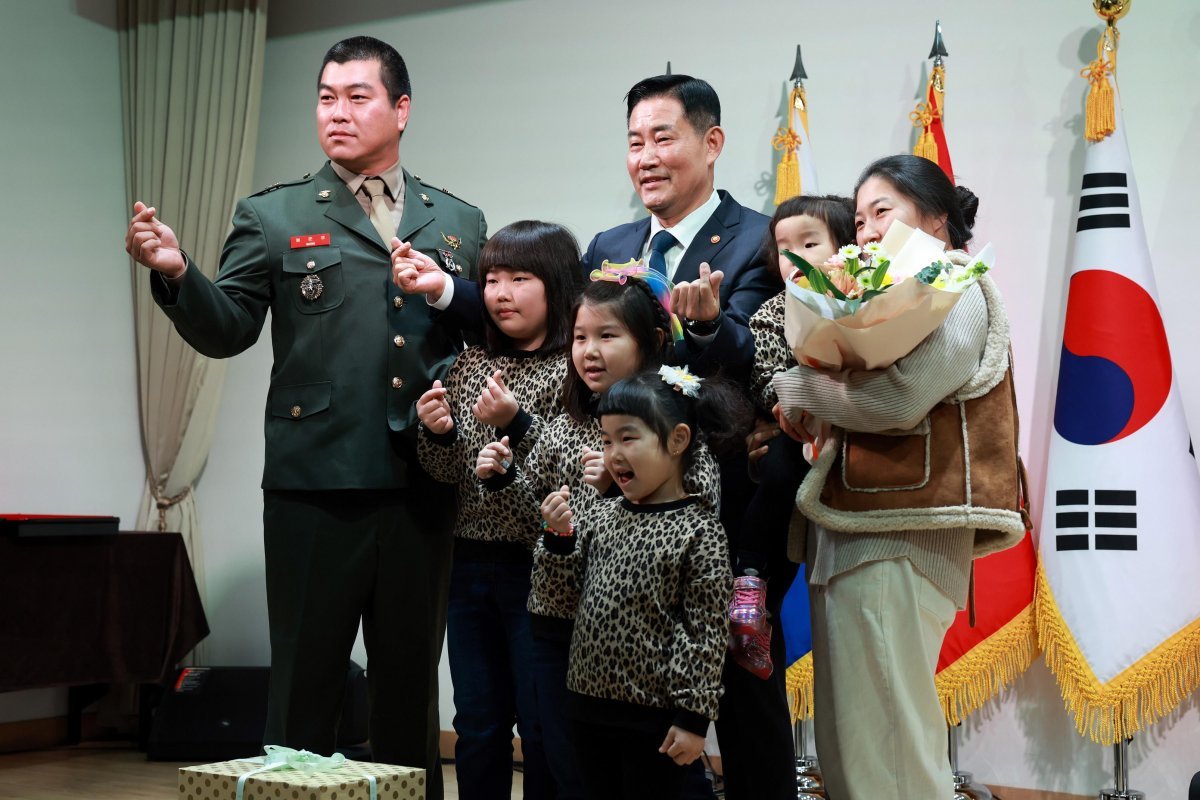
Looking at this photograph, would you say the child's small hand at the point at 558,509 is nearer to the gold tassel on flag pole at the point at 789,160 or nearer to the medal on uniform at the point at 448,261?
the medal on uniform at the point at 448,261

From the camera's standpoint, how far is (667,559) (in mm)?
2039

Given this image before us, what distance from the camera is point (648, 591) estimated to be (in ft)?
6.70

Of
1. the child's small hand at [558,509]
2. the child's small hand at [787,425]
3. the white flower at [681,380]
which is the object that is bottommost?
the child's small hand at [558,509]

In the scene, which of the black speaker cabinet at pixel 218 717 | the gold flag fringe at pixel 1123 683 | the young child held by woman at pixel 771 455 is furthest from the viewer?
the black speaker cabinet at pixel 218 717

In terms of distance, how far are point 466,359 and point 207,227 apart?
2837 millimetres

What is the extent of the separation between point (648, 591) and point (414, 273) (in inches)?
32.4

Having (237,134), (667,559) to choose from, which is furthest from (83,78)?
(667,559)

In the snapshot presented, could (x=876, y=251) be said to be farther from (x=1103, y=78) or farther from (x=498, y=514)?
(x=1103, y=78)

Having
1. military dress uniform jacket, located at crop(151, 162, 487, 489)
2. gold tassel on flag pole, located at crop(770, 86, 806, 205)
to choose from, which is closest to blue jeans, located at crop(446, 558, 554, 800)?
military dress uniform jacket, located at crop(151, 162, 487, 489)

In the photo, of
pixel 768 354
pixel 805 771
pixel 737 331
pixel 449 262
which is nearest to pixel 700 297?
pixel 737 331

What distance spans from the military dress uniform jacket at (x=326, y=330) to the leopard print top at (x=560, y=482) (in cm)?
28

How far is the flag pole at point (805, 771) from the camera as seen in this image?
11.6ft

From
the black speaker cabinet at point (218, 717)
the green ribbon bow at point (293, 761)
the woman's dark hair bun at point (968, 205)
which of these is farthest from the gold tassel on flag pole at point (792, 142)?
the green ribbon bow at point (293, 761)

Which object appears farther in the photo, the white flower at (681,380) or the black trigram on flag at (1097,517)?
the black trigram on flag at (1097,517)
